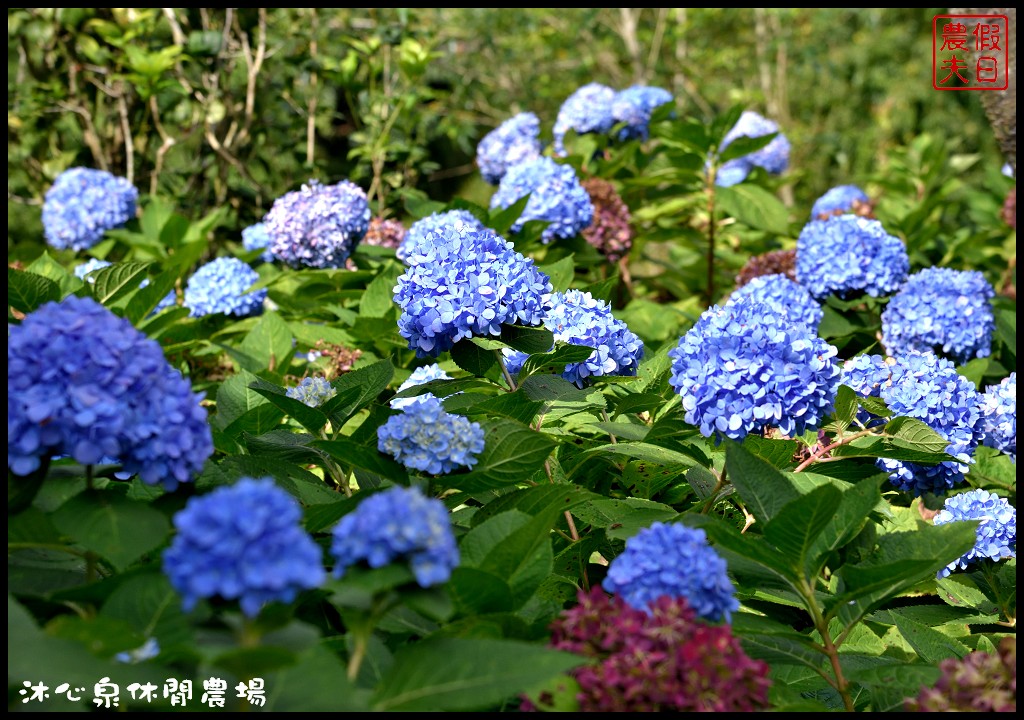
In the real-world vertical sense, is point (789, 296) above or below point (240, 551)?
below

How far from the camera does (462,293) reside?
189 cm

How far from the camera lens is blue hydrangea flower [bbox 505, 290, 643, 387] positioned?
2119 mm

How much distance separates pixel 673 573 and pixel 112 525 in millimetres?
683

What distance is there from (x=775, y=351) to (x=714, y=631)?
71 centimetres

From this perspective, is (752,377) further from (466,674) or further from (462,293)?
(466,674)

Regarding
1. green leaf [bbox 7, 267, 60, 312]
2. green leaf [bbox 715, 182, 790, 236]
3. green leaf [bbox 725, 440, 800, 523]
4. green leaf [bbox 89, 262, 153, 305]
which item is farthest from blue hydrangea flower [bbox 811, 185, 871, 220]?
green leaf [bbox 7, 267, 60, 312]

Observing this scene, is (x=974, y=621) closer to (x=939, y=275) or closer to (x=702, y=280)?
(x=939, y=275)

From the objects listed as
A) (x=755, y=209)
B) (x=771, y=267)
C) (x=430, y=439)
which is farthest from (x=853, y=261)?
(x=430, y=439)

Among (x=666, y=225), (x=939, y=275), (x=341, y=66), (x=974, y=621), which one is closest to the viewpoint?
(x=974, y=621)

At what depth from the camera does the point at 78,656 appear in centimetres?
112

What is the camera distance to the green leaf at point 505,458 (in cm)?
164

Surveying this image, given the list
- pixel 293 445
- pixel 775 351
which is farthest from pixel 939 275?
pixel 293 445

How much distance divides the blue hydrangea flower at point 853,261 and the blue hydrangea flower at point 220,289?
1.78 m

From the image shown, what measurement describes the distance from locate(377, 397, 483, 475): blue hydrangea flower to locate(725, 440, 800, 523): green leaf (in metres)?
0.39
